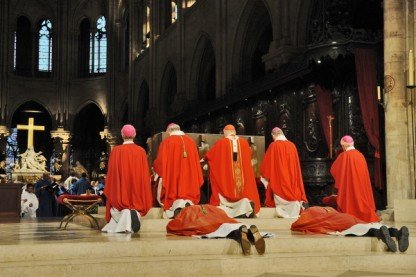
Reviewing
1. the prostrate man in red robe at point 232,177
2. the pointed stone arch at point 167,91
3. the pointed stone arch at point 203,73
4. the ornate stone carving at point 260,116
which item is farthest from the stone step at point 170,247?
the pointed stone arch at point 167,91

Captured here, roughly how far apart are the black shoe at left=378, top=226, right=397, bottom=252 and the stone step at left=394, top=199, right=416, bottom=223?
3.64m

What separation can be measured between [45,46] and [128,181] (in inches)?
1391

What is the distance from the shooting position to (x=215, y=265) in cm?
708

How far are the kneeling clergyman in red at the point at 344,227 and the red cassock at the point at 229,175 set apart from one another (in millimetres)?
2140

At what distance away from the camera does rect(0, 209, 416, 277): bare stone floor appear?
6.79 metres

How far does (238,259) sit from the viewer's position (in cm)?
715

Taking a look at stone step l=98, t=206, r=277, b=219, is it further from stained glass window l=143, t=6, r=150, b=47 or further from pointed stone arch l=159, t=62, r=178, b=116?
stained glass window l=143, t=6, r=150, b=47

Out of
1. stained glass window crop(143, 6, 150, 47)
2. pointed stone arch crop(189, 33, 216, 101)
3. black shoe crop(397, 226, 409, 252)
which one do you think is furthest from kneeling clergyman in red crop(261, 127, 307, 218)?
stained glass window crop(143, 6, 150, 47)

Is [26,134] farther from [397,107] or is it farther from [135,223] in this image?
[135,223]

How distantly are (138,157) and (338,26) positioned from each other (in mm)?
6300

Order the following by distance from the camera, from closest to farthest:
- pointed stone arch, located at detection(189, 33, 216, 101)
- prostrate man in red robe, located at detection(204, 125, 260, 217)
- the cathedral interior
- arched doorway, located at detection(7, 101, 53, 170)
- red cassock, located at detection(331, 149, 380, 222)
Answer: red cassock, located at detection(331, 149, 380, 222) → prostrate man in red robe, located at detection(204, 125, 260, 217) → the cathedral interior → pointed stone arch, located at detection(189, 33, 216, 101) → arched doorway, located at detection(7, 101, 53, 170)

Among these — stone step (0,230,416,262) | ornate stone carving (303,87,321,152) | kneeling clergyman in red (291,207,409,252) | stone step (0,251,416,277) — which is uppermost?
ornate stone carving (303,87,321,152)

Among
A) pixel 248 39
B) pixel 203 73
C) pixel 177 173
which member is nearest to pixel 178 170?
pixel 177 173

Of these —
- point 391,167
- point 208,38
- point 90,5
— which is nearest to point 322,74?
point 391,167
